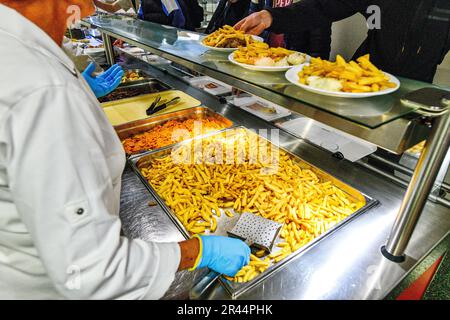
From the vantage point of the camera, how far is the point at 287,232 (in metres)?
1.55

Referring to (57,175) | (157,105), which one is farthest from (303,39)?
(57,175)

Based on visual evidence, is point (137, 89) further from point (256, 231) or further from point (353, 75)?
point (353, 75)

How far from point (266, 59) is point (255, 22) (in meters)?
0.85

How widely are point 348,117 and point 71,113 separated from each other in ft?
2.74

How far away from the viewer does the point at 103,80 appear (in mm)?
2543

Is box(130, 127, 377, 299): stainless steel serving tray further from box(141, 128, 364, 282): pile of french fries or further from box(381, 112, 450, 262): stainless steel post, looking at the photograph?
box(381, 112, 450, 262): stainless steel post

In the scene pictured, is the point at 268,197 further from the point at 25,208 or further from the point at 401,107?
the point at 25,208

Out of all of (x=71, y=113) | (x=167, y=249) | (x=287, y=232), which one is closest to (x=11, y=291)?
(x=167, y=249)

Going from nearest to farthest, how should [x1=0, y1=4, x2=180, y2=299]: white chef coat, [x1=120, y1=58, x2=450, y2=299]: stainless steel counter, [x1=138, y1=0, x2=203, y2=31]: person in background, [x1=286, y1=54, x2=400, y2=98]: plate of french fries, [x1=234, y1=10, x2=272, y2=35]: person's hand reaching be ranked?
[x1=0, y1=4, x2=180, y2=299]: white chef coat
[x1=286, y1=54, x2=400, y2=98]: plate of french fries
[x1=120, y1=58, x2=450, y2=299]: stainless steel counter
[x1=234, y1=10, x2=272, y2=35]: person's hand reaching
[x1=138, y1=0, x2=203, y2=31]: person in background

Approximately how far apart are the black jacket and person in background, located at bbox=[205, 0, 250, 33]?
8.58ft

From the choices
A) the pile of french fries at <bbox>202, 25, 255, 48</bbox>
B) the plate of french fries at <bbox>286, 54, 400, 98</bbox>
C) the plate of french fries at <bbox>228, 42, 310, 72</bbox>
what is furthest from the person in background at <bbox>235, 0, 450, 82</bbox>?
the plate of french fries at <bbox>286, 54, 400, 98</bbox>

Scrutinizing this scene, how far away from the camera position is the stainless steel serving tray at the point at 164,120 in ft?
8.34

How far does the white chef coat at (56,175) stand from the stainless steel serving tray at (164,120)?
163 centimetres

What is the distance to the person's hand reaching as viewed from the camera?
2021 millimetres
